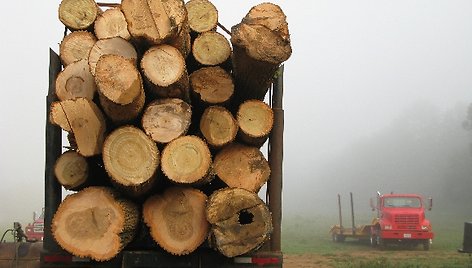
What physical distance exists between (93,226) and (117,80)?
129 centimetres

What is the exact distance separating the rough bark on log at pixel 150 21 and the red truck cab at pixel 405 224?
689 inches

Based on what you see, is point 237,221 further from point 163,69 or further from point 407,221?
point 407,221

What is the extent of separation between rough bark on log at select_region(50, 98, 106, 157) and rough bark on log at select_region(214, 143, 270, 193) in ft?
3.97

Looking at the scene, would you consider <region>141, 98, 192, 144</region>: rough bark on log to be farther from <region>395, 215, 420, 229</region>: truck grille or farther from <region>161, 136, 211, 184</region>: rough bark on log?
<region>395, 215, 420, 229</region>: truck grille

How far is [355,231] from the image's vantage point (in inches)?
961

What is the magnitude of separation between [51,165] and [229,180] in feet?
5.83

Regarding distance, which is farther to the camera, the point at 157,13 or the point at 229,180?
the point at 229,180

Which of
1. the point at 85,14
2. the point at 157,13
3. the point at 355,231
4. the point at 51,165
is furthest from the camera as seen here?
the point at 355,231

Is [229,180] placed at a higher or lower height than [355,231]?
higher

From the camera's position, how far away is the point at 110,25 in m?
6.30

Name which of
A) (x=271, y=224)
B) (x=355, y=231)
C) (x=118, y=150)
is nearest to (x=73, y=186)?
(x=118, y=150)

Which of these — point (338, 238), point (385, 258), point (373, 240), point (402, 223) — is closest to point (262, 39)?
point (385, 258)

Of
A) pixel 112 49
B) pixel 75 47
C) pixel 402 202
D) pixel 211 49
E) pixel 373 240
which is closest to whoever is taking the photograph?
pixel 112 49

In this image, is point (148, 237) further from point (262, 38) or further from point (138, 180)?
point (262, 38)
